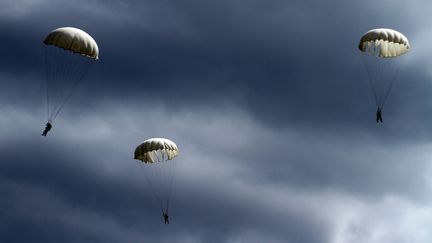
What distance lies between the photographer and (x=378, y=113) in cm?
8400

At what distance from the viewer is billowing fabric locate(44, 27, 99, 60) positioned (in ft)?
259

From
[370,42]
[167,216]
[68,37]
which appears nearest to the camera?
[68,37]

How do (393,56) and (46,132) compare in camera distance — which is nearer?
(46,132)

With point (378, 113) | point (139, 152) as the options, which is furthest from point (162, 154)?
point (378, 113)

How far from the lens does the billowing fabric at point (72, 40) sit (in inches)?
3105

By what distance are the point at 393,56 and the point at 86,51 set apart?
3502 cm

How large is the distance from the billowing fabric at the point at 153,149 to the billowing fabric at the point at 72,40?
1471 centimetres

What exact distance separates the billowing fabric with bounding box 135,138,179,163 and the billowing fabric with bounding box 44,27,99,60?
1471cm

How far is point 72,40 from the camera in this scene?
79.0 meters

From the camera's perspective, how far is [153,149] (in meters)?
89.9

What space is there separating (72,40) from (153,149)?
17552mm

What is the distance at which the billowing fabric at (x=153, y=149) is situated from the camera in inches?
3543

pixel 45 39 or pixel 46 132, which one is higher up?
pixel 45 39

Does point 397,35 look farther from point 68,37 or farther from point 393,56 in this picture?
point 68,37
